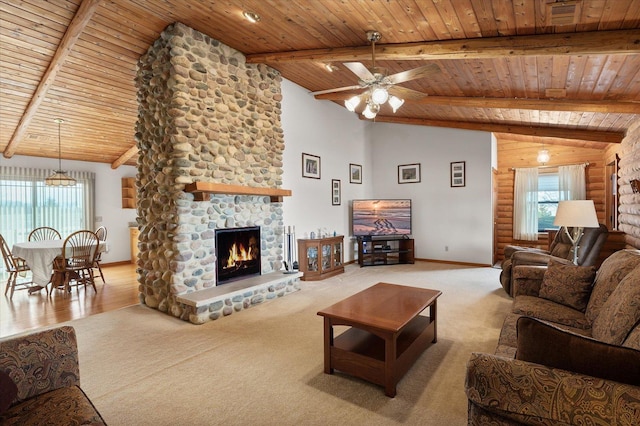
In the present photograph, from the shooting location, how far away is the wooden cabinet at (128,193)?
25.7ft

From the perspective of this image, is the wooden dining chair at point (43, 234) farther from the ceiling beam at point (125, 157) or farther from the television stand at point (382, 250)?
the television stand at point (382, 250)

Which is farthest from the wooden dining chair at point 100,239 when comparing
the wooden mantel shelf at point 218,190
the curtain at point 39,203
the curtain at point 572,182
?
the curtain at point 572,182

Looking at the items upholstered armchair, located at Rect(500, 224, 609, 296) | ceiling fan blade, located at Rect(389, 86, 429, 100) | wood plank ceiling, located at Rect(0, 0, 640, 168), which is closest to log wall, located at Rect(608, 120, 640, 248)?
wood plank ceiling, located at Rect(0, 0, 640, 168)

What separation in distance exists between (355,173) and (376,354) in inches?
220

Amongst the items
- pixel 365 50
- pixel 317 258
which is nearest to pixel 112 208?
pixel 317 258

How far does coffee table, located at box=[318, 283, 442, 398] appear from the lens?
233 cm

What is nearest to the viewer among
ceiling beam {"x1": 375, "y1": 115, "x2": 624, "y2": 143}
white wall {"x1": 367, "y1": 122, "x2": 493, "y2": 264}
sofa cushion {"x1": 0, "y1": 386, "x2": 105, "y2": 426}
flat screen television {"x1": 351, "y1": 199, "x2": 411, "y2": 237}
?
sofa cushion {"x1": 0, "y1": 386, "x2": 105, "y2": 426}

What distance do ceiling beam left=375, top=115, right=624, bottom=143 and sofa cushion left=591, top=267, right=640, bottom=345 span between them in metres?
4.50

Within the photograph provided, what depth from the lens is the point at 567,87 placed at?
13.1 feet

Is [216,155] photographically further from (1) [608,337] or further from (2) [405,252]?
(2) [405,252]

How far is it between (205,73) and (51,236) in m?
5.06

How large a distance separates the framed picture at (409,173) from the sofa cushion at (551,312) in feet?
17.0

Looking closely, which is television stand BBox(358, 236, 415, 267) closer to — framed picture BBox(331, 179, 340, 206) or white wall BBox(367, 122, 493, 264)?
white wall BBox(367, 122, 493, 264)

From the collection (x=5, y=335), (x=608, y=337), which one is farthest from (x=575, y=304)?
(x=5, y=335)
